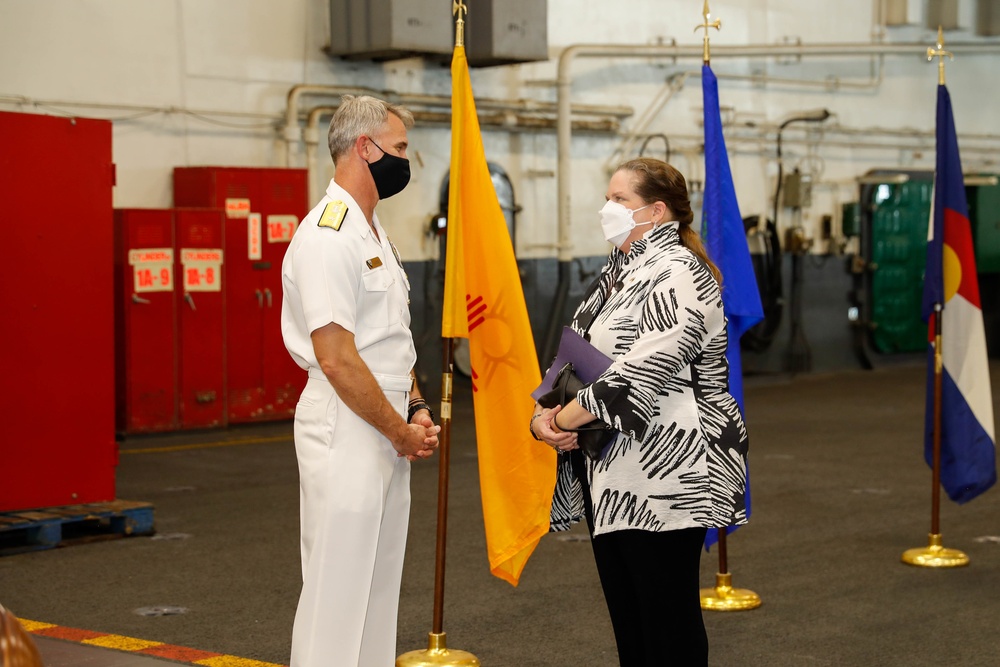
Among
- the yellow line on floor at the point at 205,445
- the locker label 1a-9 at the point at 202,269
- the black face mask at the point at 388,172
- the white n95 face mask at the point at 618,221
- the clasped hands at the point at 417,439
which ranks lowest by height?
the yellow line on floor at the point at 205,445

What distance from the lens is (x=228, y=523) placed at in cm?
750

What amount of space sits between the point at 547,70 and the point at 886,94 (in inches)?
234

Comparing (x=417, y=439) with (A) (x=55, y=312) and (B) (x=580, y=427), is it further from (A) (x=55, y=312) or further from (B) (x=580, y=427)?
(A) (x=55, y=312)

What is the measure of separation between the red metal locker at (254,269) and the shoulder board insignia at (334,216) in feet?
26.1

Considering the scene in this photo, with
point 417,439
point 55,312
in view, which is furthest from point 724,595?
point 55,312

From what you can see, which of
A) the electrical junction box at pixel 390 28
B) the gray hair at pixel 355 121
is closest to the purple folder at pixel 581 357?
the gray hair at pixel 355 121

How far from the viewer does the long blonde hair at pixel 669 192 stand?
3646mm

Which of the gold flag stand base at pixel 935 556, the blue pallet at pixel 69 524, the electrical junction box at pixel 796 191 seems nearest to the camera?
the gold flag stand base at pixel 935 556

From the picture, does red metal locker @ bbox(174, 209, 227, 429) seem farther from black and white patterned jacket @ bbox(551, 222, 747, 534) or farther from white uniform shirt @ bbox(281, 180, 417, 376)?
black and white patterned jacket @ bbox(551, 222, 747, 534)

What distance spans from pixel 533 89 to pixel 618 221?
36.0ft

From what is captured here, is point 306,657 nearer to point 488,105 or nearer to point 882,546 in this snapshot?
point 882,546

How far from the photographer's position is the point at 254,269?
11586 mm

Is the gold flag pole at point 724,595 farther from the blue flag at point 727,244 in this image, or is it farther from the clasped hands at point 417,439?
the clasped hands at point 417,439

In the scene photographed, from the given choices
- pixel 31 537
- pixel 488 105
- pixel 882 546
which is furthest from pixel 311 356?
pixel 488 105
